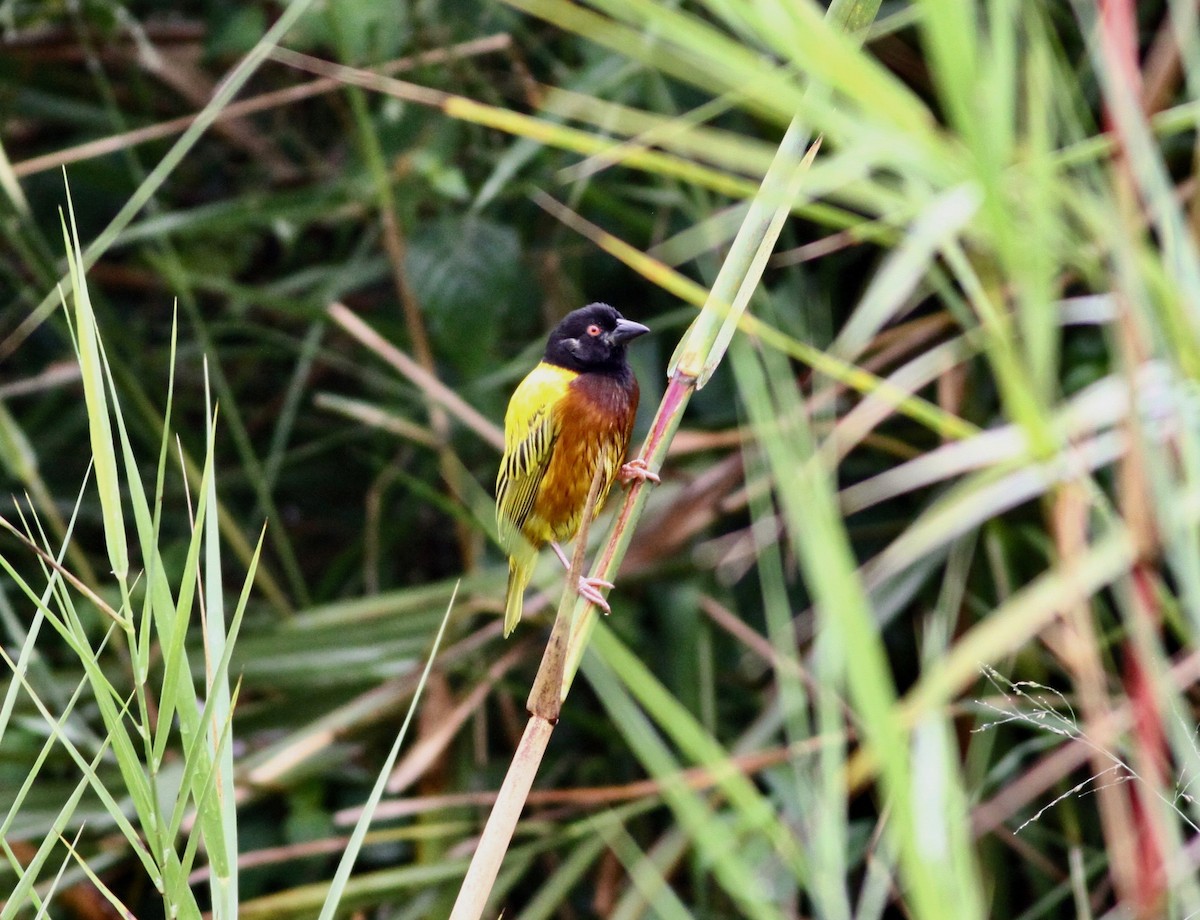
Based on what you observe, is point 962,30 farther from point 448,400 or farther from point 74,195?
point 74,195

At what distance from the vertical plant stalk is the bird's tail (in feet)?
3.84

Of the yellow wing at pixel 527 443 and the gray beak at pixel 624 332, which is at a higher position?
the gray beak at pixel 624 332

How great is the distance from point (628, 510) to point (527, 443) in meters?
1.30

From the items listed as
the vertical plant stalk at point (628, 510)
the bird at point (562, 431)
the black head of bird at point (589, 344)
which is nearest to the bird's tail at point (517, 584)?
the bird at point (562, 431)

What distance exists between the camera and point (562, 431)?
8.10ft

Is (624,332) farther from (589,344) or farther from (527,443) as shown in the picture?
(527,443)

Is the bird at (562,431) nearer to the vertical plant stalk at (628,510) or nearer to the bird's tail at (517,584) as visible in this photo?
the bird's tail at (517,584)

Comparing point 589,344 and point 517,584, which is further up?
point 589,344

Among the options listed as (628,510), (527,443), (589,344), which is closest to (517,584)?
(527,443)

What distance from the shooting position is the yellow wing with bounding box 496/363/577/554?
2.48 m

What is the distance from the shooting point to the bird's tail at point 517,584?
244cm

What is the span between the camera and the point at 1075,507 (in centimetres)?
183

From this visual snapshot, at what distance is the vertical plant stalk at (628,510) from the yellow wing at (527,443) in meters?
1.17

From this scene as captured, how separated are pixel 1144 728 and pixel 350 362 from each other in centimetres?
256
